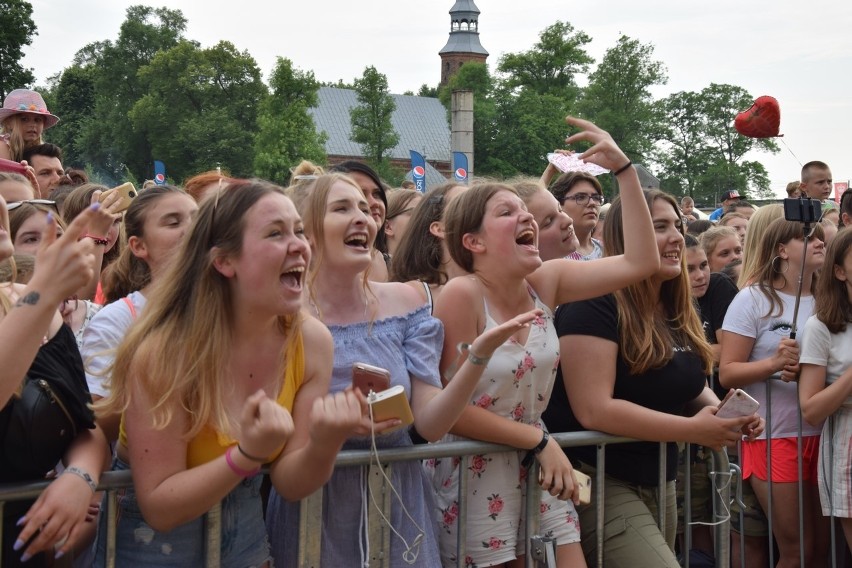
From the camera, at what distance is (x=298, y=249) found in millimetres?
2807

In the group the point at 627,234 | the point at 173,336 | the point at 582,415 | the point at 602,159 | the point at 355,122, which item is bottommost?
the point at 582,415

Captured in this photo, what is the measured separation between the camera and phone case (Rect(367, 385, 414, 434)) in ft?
8.79

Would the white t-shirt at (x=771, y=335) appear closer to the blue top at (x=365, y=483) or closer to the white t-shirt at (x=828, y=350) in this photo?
the white t-shirt at (x=828, y=350)

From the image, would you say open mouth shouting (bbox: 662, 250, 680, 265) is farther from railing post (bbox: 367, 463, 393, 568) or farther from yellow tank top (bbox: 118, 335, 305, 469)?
yellow tank top (bbox: 118, 335, 305, 469)

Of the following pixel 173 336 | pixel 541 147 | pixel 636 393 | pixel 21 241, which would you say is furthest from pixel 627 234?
pixel 541 147

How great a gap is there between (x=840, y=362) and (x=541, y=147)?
63806 millimetres

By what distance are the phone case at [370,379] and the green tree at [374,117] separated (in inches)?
2264

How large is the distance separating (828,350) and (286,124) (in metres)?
50.2

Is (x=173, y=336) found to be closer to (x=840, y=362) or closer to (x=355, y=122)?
(x=840, y=362)

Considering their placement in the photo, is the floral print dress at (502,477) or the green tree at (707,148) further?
the green tree at (707,148)

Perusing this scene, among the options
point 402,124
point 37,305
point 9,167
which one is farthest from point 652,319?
point 402,124

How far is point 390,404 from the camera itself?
8.88ft

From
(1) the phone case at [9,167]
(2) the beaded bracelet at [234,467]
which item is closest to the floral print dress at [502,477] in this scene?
(2) the beaded bracelet at [234,467]

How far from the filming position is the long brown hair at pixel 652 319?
3814 mm
